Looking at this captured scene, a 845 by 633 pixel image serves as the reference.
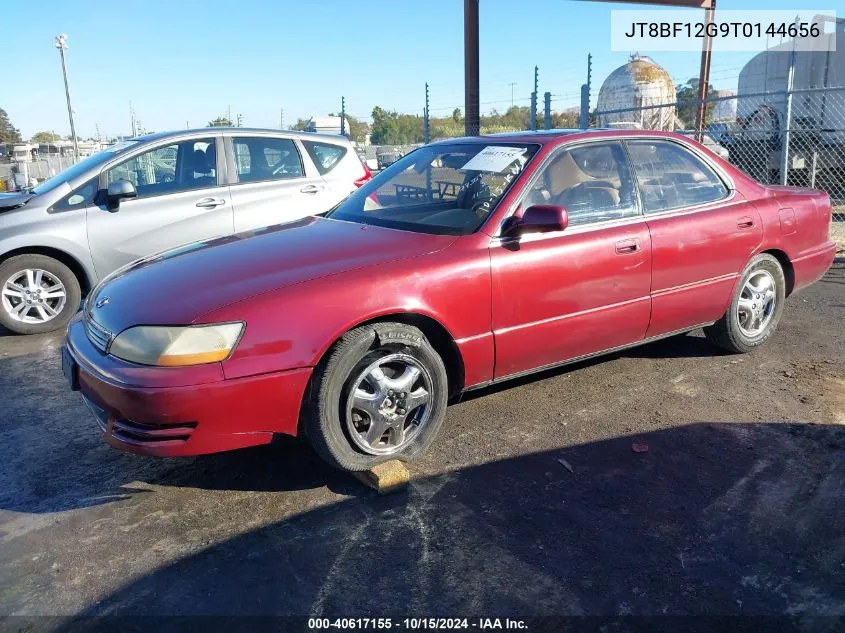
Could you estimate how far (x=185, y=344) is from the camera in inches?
114

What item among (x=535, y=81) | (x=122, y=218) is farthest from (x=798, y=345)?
(x=535, y=81)

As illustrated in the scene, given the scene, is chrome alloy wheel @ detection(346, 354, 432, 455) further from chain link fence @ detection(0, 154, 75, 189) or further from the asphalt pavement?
chain link fence @ detection(0, 154, 75, 189)

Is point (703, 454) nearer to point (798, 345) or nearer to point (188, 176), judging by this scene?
point (798, 345)

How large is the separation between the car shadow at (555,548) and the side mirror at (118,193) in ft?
11.3

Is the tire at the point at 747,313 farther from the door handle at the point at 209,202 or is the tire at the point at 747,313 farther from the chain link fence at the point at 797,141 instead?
the chain link fence at the point at 797,141

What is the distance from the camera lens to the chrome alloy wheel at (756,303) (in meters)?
4.84

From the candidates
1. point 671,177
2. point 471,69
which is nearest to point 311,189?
point 671,177

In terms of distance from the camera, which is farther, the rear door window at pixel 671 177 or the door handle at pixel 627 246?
the rear door window at pixel 671 177

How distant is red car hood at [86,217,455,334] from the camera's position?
3.07 metres

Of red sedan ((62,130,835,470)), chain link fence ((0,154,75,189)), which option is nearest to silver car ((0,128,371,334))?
red sedan ((62,130,835,470))

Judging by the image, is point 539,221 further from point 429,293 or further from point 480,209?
point 429,293

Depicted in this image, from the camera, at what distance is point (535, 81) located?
441 inches

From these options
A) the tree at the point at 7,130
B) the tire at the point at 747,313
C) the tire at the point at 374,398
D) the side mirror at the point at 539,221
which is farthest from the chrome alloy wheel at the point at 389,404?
the tree at the point at 7,130

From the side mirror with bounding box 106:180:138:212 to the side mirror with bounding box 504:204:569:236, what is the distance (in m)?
3.81
